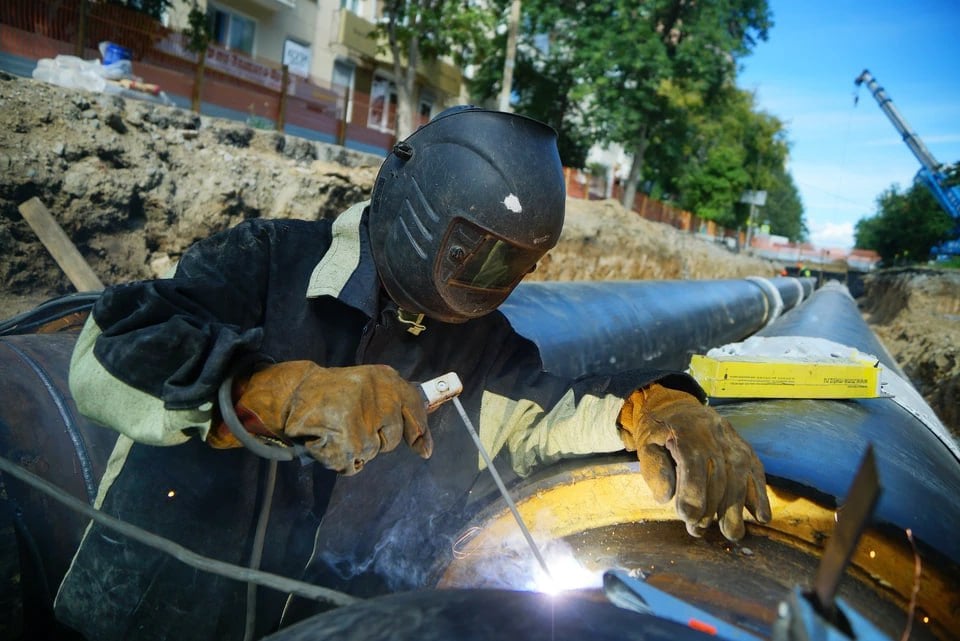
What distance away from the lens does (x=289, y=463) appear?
1679mm

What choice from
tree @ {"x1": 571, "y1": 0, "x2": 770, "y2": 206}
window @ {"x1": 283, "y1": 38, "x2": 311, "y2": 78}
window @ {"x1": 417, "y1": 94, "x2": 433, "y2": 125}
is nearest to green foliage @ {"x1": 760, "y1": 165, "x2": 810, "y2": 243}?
tree @ {"x1": 571, "y1": 0, "x2": 770, "y2": 206}

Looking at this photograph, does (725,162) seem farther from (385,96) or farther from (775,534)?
(775,534)

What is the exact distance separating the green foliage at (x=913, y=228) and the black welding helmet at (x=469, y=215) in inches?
1687

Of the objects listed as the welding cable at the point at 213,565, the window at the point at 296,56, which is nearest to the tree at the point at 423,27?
the window at the point at 296,56

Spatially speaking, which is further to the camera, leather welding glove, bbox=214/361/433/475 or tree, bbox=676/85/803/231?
tree, bbox=676/85/803/231

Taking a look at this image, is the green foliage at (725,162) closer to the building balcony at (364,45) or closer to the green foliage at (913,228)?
the green foliage at (913,228)

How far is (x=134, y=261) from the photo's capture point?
16.9ft

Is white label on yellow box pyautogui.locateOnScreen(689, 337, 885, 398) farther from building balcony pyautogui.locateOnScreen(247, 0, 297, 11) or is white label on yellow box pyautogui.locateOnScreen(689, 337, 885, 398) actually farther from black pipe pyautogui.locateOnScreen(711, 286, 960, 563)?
building balcony pyautogui.locateOnScreen(247, 0, 297, 11)

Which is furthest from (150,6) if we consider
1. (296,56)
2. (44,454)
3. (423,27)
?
(44,454)

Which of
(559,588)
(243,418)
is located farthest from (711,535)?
(243,418)

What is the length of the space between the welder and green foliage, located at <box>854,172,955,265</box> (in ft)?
140

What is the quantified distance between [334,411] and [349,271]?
22.2 inches

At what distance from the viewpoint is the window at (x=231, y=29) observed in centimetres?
1798

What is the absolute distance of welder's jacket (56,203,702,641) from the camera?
4.09ft
